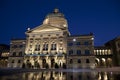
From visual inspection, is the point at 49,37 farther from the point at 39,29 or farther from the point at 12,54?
the point at 12,54

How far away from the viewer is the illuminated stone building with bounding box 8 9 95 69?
152 ft

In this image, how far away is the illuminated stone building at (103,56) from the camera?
162 ft

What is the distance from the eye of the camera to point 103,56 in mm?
49531

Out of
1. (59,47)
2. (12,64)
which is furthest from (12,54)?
(59,47)

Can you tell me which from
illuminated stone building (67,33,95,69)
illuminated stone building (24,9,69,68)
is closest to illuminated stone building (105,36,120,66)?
illuminated stone building (67,33,95,69)

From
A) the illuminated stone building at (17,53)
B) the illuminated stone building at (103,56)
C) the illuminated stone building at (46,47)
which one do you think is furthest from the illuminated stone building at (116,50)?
the illuminated stone building at (17,53)

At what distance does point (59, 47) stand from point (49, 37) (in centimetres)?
561

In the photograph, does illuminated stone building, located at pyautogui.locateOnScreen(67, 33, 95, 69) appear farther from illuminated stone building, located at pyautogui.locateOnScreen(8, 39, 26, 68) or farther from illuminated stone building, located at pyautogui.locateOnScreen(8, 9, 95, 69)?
illuminated stone building, located at pyautogui.locateOnScreen(8, 39, 26, 68)

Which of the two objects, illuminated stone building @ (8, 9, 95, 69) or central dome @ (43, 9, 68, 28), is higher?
central dome @ (43, 9, 68, 28)

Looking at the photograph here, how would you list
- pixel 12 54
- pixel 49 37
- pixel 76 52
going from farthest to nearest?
Answer: pixel 12 54 → pixel 49 37 → pixel 76 52

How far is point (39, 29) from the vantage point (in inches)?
2095

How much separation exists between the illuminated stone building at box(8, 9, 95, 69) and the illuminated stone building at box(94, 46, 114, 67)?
5172 millimetres

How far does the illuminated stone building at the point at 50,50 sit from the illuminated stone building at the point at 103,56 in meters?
5.17

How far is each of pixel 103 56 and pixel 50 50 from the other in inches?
768
